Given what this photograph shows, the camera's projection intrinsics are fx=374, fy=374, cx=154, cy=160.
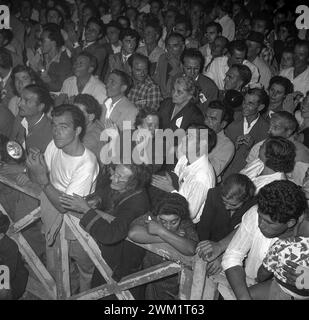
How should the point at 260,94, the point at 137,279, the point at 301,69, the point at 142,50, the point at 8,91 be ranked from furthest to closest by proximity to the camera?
the point at 142,50, the point at 301,69, the point at 8,91, the point at 260,94, the point at 137,279

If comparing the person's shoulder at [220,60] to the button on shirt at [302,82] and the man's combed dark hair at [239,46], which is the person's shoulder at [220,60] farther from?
the button on shirt at [302,82]

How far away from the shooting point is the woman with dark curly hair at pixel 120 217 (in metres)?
2.62

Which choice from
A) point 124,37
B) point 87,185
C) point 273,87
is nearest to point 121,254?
point 87,185

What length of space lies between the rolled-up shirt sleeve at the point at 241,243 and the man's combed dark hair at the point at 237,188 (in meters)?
0.41

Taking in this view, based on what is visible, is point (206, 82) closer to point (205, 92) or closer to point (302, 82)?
point (205, 92)

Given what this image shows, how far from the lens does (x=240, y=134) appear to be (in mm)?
4754

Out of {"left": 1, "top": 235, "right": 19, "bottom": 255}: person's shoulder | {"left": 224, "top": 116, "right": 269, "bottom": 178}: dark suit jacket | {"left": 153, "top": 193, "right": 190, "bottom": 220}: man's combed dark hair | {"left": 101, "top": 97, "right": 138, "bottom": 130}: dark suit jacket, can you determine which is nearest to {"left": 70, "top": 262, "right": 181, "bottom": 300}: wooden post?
{"left": 153, "top": 193, "right": 190, "bottom": 220}: man's combed dark hair

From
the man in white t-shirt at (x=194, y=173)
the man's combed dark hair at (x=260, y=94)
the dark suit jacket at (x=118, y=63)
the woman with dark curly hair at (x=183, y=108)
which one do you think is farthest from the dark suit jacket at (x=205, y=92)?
the man in white t-shirt at (x=194, y=173)

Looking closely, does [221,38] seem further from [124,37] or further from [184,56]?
[124,37]

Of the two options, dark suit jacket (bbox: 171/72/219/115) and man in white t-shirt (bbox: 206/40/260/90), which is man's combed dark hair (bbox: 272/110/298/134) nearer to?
dark suit jacket (bbox: 171/72/219/115)

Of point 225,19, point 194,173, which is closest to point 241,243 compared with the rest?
point 194,173

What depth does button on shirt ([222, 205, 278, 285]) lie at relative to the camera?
2346 mm

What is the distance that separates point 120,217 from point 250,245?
921mm

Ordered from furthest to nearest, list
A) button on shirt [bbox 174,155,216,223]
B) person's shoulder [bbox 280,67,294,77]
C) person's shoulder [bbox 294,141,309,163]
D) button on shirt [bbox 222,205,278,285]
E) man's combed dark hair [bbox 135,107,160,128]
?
person's shoulder [bbox 280,67,294,77]
man's combed dark hair [bbox 135,107,160,128]
person's shoulder [bbox 294,141,309,163]
button on shirt [bbox 174,155,216,223]
button on shirt [bbox 222,205,278,285]
